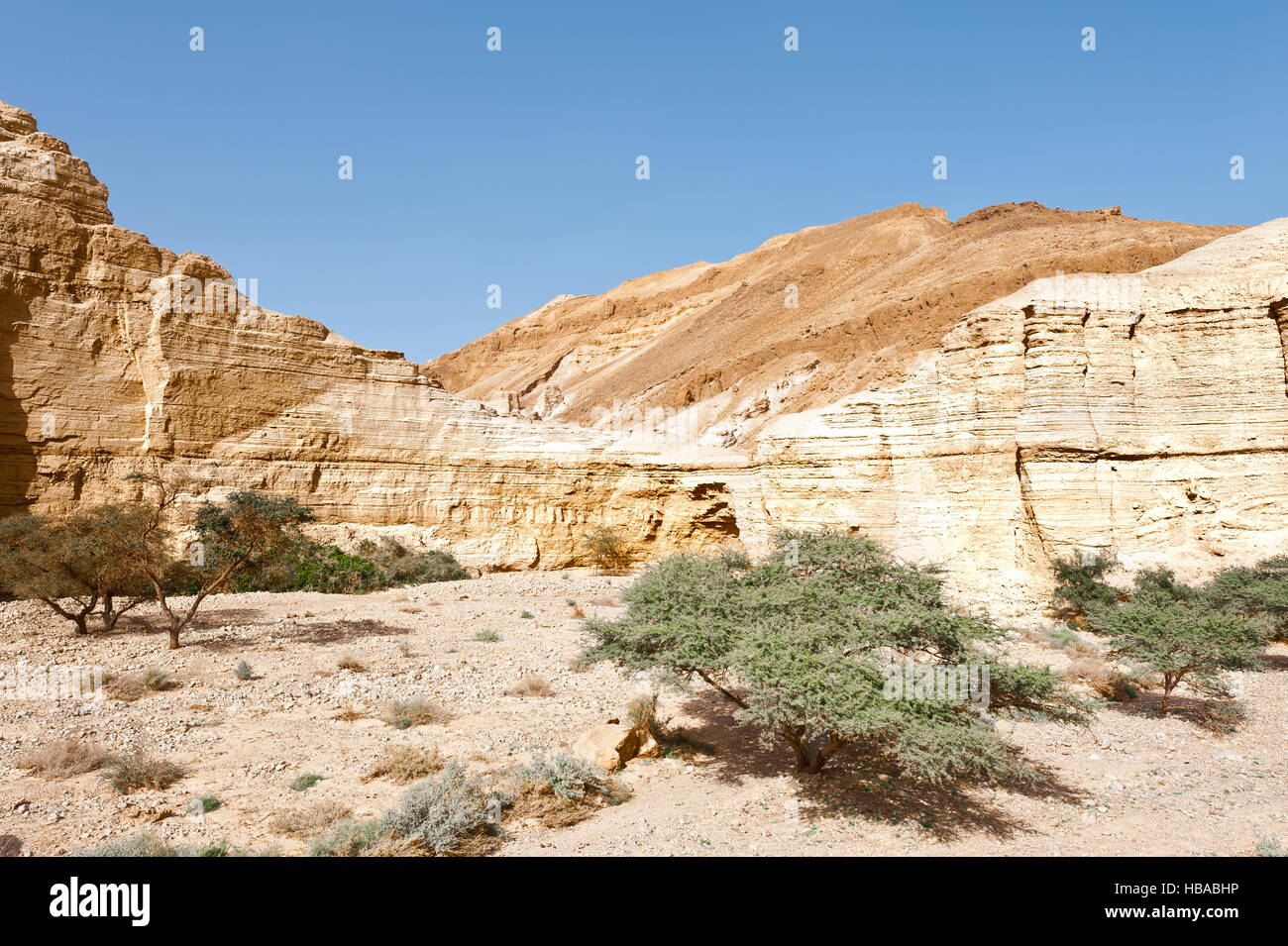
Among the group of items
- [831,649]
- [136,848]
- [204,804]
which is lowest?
[204,804]

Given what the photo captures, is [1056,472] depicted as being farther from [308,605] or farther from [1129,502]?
[308,605]

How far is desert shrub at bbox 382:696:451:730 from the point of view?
30.8 ft

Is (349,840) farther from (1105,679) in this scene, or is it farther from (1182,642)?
(1105,679)

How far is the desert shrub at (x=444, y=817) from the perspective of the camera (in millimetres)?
6004

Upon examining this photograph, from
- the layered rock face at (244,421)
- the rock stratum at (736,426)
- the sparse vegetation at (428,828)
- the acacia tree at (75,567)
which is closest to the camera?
the sparse vegetation at (428,828)

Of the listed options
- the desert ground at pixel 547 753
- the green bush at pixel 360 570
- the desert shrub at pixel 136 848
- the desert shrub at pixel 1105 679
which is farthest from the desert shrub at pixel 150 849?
the desert shrub at pixel 1105 679

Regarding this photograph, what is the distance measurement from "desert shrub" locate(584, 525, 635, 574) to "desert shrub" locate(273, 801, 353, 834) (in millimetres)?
19394

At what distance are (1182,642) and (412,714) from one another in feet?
39.6

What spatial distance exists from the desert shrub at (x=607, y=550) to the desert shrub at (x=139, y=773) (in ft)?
62.1

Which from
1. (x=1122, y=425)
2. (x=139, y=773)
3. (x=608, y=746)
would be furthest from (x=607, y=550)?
(x=139, y=773)

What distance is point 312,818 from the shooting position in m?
6.46

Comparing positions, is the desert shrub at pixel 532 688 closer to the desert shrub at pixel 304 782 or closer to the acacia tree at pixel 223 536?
the desert shrub at pixel 304 782
